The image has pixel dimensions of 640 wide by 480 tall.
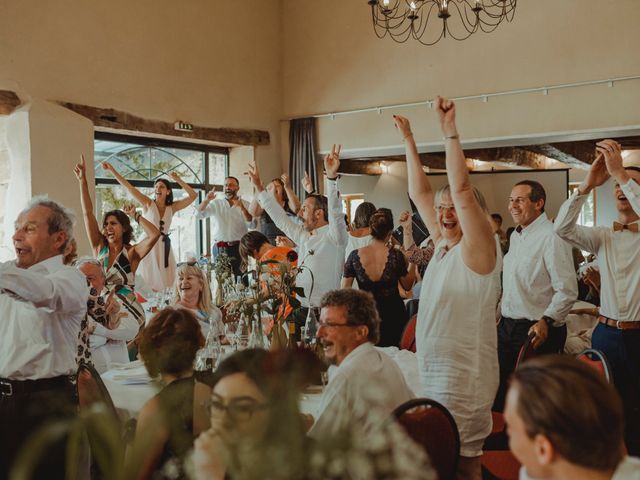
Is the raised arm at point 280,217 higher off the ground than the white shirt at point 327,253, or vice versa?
the raised arm at point 280,217

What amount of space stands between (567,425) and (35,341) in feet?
6.86

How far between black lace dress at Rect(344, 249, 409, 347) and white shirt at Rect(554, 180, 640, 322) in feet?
3.25

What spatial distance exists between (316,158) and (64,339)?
25.6ft

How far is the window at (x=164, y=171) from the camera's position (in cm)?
831

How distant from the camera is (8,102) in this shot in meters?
6.89

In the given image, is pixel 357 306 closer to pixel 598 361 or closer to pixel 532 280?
pixel 598 361

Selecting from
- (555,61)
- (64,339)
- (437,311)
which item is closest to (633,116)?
(555,61)

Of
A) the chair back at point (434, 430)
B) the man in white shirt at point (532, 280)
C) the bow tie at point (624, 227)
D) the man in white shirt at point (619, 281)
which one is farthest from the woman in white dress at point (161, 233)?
the chair back at point (434, 430)

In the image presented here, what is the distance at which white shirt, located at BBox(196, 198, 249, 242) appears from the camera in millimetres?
8805

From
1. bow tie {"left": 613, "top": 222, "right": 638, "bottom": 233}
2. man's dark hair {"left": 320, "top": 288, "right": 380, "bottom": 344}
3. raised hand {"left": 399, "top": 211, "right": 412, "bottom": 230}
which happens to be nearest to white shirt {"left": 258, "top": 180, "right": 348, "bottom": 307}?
raised hand {"left": 399, "top": 211, "right": 412, "bottom": 230}

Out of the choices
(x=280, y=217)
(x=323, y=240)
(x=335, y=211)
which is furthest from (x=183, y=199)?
(x=335, y=211)

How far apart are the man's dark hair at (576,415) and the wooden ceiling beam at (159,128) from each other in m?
7.33

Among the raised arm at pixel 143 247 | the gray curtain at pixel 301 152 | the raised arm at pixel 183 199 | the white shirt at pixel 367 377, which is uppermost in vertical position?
the gray curtain at pixel 301 152

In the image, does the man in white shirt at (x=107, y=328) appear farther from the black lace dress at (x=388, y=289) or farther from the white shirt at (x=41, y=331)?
the black lace dress at (x=388, y=289)
